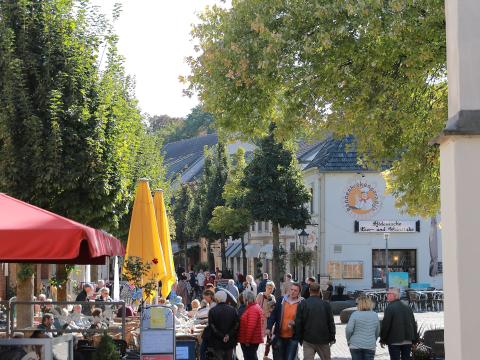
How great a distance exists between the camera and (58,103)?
16.8 m

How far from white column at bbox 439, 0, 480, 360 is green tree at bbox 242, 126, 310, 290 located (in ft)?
115

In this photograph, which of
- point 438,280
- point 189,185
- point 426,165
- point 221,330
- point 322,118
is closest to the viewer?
point 221,330

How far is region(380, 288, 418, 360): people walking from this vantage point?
1521 cm

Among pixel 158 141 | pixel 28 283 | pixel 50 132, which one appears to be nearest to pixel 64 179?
pixel 50 132

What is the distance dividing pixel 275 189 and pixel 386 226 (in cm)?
588

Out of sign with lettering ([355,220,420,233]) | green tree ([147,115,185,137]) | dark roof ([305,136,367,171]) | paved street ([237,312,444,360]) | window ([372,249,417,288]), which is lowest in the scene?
paved street ([237,312,444,360])

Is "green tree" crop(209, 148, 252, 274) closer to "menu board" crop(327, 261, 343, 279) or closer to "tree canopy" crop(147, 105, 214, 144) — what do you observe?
"menu board" crop(327, 261, 343, 279)

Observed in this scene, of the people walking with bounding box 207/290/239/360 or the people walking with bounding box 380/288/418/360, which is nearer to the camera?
the people walking with bounding box 380/288/418/360

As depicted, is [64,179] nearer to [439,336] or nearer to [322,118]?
[322,118]

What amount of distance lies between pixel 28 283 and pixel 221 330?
4.04 meters

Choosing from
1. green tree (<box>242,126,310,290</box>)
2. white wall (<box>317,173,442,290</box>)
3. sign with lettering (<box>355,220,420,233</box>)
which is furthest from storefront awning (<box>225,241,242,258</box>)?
green tree (<box>242,126,310,290</box>)

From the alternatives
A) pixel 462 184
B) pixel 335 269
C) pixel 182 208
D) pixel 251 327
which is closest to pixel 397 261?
pixel 335 269

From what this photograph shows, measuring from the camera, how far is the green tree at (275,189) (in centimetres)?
4406

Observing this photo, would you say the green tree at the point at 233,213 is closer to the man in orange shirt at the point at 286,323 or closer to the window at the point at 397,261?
the window at the point at 397,261
